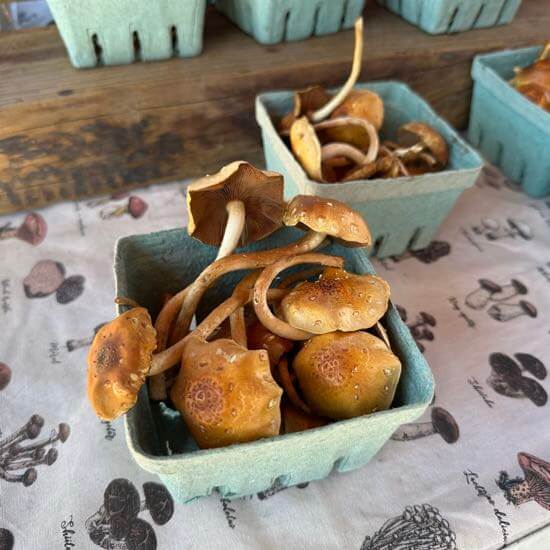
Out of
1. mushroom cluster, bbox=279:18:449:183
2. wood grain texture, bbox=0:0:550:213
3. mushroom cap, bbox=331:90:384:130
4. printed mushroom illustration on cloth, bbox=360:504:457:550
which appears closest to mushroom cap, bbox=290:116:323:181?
mushroom cluster, bbox=279:18:449:183

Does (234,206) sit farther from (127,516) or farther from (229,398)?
(127,516)

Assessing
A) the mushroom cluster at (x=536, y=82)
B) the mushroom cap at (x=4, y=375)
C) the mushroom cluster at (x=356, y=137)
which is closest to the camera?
the mushroom cap at (x=4, y=375)

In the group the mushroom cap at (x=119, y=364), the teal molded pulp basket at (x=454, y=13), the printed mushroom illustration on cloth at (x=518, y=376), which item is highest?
the teal molded pulp basket at (x=454, y=13)

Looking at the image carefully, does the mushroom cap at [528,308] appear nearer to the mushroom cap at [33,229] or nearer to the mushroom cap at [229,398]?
the mushroom cap at [229,398]

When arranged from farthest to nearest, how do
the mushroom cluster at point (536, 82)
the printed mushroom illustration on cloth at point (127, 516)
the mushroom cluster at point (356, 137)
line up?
the mushroom cluster at point (536, 82), the mushroom cluster at point (356, 137), the printed mushroom illustration on cloth at point (127, 516)

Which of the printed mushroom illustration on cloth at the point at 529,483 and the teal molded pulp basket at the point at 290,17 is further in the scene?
the teal molded pulp basket at the point at 290,17

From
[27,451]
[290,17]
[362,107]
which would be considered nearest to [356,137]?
[362,107]

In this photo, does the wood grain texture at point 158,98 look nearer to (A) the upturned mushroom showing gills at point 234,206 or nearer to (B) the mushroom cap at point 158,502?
(A) the upturned mushroom showing gills at point 234,206

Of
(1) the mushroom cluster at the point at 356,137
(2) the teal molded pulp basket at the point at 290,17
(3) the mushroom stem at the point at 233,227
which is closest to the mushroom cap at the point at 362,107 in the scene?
(1) the mushroom cluster at the point at 356,137

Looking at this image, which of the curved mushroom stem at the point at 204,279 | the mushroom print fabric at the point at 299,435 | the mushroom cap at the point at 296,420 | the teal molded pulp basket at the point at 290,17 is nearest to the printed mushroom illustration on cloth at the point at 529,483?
the mushroom print fabric at the point at 299,435

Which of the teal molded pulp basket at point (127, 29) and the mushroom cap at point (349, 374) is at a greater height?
the teal molded pulp basket at point (127, 29)
